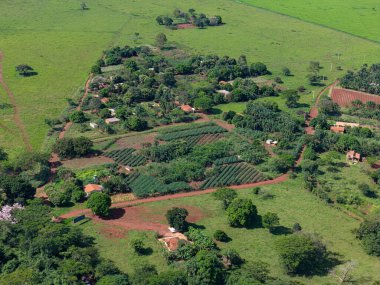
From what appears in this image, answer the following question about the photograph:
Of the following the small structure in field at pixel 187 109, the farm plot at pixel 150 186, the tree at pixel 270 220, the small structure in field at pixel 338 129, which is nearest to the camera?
the tree at pixel 270 220

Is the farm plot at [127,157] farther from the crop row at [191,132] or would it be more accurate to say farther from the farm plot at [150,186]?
the crop row at [191,132]

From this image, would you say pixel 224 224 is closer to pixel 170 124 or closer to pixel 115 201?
pixel 115 201

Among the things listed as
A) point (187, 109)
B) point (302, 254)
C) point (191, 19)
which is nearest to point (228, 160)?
point (187, 109)

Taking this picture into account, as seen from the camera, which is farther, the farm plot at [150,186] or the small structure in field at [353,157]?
the small structure in field at [353,157]

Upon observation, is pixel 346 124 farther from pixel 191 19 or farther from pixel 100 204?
pixel 191 19

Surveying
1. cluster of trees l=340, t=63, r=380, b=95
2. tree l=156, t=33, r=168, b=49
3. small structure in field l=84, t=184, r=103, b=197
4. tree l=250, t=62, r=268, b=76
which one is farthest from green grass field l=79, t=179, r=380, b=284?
tree l=156, t=33, r=168, b=49

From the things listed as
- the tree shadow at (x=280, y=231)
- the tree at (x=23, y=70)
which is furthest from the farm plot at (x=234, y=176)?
the tree at (x=23, y=70)

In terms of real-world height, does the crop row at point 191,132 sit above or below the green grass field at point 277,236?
above
